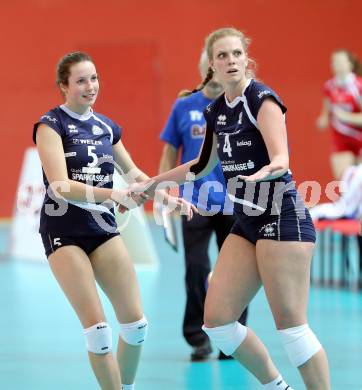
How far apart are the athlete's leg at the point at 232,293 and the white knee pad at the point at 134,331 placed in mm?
379

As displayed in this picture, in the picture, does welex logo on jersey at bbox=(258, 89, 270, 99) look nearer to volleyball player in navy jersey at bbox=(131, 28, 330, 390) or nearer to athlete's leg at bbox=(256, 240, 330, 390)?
volleyball player in navy jersey at bbox=(131, 28, 330, 390)

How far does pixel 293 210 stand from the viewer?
425cm

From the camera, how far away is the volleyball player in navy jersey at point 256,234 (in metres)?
4.16

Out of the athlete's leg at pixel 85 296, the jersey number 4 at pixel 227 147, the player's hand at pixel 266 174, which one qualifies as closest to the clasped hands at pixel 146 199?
the athlete's leg at pixel 85 296

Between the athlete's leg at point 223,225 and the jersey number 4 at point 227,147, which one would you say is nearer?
the jersey number 4 at point 227,147

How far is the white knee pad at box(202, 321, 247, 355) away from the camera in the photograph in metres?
4.36

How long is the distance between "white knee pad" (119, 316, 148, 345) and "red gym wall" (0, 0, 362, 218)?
10.3m

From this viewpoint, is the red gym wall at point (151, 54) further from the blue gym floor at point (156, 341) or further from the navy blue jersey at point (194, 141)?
the navy blue jersey at point (194, 141)

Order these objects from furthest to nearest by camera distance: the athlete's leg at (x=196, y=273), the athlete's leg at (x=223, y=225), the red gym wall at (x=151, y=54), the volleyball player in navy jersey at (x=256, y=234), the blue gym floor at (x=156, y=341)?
1. the red gym wall at (x=151, y=54)
2. the athlete's leg at (x=196, y=273)
3. the athlete's leg at (x=223, y=225)
4. the blue gym floor at (x=156, y=341)
5. the volleyball player in navy jersey at (x=256, y=234)

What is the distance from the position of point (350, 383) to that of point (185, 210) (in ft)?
4.76

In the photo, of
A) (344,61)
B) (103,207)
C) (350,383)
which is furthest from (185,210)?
(344,61)

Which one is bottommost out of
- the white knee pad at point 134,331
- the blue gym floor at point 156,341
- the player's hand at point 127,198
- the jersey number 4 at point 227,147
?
the blue gym floor at point 156,341

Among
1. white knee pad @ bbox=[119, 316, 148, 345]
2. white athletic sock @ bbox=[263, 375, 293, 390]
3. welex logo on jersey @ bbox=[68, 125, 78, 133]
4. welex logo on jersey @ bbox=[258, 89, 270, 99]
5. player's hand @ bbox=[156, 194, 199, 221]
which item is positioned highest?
welex logo on jersey @ bbox=[258, 89, 270, 99]

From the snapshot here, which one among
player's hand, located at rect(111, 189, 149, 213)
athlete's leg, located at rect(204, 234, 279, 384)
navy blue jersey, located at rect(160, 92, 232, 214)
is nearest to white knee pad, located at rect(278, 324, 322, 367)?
athlete's leg, located at rect(204, 234, 279, 384)
